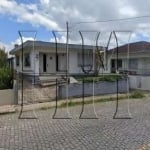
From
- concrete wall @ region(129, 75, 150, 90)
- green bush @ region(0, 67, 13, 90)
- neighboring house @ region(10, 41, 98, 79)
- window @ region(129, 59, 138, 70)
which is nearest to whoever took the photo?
green bush @ region(0, 67, 13, 90)

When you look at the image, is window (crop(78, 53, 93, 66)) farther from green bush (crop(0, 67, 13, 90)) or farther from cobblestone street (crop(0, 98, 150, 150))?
cobblestone street (crop(0, 98, 150, 150))

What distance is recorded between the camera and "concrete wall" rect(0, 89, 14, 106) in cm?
1501

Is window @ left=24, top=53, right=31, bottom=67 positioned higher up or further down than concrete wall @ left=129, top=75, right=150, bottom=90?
higher up

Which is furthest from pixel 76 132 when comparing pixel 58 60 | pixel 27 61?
pixel 58 60

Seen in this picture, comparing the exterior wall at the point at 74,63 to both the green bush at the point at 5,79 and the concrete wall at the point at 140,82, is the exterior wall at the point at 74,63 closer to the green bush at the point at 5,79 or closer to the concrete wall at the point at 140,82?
the concrete wall at the point at 140,82

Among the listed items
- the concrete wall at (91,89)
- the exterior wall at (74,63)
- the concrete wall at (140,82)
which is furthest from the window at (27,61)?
the concrete wall at (91,89)

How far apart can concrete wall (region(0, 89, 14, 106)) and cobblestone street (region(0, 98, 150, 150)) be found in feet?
7.32

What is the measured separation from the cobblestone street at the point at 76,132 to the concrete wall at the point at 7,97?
7.32 feet

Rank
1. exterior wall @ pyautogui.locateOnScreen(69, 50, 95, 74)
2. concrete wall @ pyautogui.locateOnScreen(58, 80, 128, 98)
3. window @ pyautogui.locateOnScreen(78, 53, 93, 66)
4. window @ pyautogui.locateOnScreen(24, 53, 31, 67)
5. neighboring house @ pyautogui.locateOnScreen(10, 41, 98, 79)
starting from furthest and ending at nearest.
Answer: window @ pyautogui.locateOnScreen(78, 53, 93, 66) < exterior wall @ pyautogui.locateOnScreen(69, 50, 95, 74) < window @ pyautogui.locateOnScreen(24, 53, 31, 67) < neighboring house @ pyautogui.locateOnScreen(10, 41, 98, 79) < concrete wall @ pyautogui.locateOnScreen(58, 80, 128, 98)

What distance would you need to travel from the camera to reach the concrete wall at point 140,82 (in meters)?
24.0

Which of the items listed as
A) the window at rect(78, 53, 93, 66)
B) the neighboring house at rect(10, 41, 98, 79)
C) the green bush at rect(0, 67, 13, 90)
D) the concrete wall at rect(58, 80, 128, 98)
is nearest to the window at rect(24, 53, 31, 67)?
the neighboring house at rect(10, 41, 98, 79)

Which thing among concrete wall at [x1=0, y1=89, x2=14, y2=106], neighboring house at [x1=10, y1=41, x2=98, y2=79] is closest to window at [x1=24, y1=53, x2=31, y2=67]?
neighboring house at [x1=10, y1=41, x2=98, y2=79]

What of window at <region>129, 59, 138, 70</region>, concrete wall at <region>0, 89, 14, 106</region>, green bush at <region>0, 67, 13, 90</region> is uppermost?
window at <region>129, 59, 138, 70</region>

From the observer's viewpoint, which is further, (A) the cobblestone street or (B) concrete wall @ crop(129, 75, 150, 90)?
(B) concrete wall @ crop(129, 75, 150, 90)
